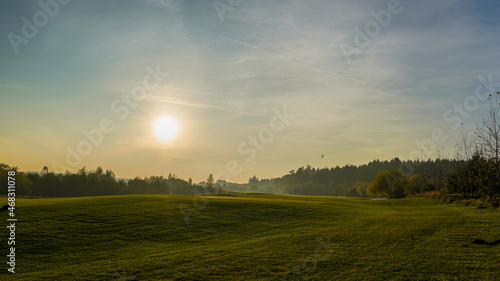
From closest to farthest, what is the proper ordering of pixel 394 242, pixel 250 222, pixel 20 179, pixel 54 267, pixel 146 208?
pixel 54 267
pixel 394 242
pixel 250 222
pixel 146 208
pixel 20 179

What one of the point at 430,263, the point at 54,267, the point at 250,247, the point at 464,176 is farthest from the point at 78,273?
the point at 464,176

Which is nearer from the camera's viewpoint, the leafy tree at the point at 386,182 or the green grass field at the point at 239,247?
the green grass field at the point at 239,247

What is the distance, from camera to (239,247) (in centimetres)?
2697

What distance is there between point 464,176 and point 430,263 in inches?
2330

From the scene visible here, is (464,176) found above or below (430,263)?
above

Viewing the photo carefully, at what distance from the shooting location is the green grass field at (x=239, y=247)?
63.4 ft

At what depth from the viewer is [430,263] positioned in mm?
19562

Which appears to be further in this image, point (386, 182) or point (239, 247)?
point (386, 182)

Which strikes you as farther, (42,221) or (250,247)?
(42,221)

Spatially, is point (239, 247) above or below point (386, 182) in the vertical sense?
below

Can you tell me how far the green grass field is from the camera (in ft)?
63.4

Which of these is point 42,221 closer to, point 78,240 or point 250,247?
point 78,240

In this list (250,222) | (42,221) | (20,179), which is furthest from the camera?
(20,179)

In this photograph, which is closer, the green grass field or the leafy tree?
the green grass field
